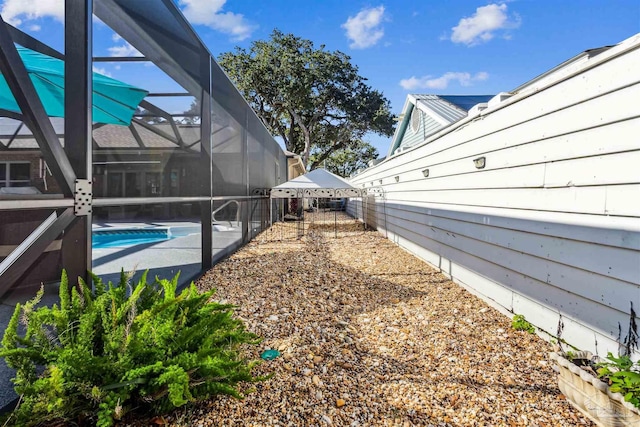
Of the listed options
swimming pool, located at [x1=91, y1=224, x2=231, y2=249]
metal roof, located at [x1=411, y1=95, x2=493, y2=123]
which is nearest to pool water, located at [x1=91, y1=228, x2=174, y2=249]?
swimming pool, located at [x1=91, y1=224, x2=231, y2=249]

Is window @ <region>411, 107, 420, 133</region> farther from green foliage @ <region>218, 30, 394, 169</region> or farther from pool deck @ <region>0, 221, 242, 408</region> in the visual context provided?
green foliage @ <region>218, 30, 394, 169</region>

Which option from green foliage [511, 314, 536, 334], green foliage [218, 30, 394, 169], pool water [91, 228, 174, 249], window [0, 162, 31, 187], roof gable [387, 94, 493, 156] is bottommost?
green foliage [511, 314, 536, 334]

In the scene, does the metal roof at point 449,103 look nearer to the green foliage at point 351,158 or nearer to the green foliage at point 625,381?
the green foliage at point 625,381

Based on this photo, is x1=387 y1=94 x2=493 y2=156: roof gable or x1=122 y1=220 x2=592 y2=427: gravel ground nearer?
x1=122 y1=220 x2=592 y2=427: gravel ground

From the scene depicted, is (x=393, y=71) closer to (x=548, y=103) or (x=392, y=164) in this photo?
(x=392, y=164)

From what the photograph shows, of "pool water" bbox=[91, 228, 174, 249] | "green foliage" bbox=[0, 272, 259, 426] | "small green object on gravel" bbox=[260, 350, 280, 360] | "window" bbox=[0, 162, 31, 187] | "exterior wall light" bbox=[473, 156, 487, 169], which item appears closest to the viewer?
"green foliage" bbox=[0, 272, 259, 426]

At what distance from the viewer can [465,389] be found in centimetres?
202

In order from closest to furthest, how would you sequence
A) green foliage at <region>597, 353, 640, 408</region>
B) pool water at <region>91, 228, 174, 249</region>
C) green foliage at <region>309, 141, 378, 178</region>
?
green foliage at <region>597, 353, 640, 408</region> < pool water at <region>91, 228, 174, 249</region> < green foliage at <region>309, 141, 378, 178</region>

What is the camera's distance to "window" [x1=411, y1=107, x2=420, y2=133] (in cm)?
1162

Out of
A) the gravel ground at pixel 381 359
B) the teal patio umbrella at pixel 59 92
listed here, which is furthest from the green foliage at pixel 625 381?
the teal patio umbrella at pixel 59 92

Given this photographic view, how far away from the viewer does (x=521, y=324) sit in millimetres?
2832

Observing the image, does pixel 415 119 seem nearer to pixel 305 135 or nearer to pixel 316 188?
pixel 316 188

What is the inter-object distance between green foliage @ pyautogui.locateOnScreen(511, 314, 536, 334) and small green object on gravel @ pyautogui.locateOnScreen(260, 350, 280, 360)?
76.5 inches

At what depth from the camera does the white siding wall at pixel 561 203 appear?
197 cm
